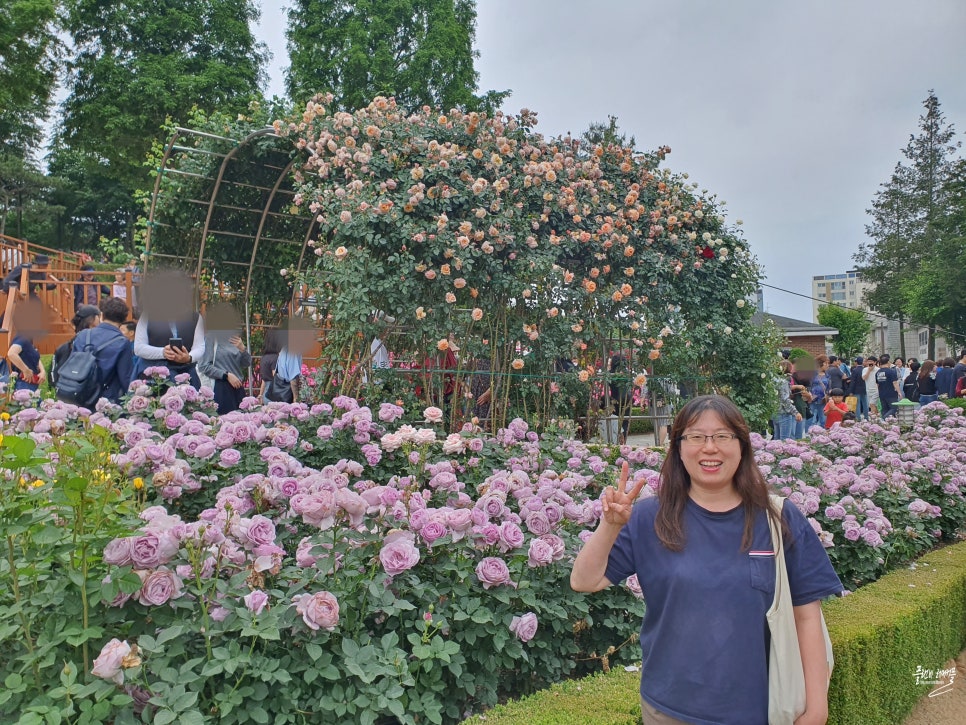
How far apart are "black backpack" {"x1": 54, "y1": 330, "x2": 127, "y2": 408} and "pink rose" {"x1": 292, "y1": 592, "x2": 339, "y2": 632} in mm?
3614

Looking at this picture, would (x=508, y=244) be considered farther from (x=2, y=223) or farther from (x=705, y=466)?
(x=2, y=223)

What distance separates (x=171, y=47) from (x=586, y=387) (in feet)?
67.1

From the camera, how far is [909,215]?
4391 centimetres

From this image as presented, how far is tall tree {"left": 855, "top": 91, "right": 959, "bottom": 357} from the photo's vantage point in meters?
42.4

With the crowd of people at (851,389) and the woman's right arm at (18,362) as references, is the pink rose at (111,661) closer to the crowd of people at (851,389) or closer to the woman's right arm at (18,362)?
the woman's right arm at (18,362)

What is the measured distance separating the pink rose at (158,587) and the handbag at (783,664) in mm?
1367

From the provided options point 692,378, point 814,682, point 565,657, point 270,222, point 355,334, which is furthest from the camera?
point 270,222

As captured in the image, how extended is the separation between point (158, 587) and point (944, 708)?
3.27 metres

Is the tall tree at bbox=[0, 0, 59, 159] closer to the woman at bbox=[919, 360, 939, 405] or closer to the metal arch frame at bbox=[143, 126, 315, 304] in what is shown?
the metal arch frame at bbox=[143, 126, 315, 304]

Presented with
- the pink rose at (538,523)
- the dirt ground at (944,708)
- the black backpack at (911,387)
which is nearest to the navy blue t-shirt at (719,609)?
the pink rose at (538,523)

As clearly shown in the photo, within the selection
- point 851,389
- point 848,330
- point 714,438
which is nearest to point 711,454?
point 714,438

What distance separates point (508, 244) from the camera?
5816 millimetres

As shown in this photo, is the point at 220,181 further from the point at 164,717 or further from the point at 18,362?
the point at 164,717

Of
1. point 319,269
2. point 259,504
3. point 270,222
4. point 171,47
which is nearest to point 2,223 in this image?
point 171,47
